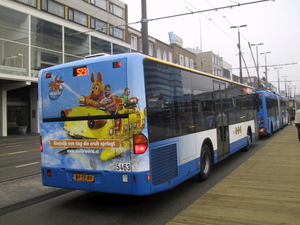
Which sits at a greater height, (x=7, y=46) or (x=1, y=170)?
(x=7, y=46)

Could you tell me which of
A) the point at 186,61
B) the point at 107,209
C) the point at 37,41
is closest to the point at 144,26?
the point at 107,209

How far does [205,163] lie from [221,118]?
6.06 ft

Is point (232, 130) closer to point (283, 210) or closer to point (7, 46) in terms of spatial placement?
point (283, 210)

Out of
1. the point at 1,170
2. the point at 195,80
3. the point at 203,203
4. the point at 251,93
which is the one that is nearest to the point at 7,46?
the point at 1,170

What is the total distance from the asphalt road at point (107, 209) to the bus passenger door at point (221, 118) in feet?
6.36

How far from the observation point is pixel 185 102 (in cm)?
601

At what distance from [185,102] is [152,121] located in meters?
1.53

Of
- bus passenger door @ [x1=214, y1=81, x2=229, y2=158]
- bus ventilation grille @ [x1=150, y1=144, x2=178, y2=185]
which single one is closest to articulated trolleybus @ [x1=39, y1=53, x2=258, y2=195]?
bus ventilation grille @ [x1=150, y1=144, x2=178, y2=185]

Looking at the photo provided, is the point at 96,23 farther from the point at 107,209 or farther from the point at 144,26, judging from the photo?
the point at 107,209

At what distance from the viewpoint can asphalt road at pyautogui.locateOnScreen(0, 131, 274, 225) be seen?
4.58 m

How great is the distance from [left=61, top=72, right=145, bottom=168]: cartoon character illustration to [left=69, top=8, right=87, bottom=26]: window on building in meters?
24.1

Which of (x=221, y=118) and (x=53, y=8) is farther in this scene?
(x=53, y=8)

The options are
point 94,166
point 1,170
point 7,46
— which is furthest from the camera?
point 7,46

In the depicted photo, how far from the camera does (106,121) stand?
4742 millimetres
